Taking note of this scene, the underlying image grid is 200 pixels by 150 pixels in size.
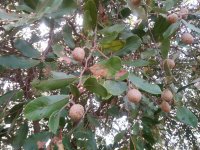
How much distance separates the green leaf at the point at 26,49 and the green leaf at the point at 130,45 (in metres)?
0.36

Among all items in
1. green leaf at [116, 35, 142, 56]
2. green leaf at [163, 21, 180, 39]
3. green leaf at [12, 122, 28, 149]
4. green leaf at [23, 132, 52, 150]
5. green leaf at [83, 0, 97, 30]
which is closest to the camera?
green leaf at [83, 0, 97, 30]

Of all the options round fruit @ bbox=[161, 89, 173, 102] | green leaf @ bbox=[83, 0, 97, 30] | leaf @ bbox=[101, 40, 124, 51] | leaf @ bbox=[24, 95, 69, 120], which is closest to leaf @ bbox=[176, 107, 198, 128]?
round fruit @ bbox=[161, 89, 173, 102]

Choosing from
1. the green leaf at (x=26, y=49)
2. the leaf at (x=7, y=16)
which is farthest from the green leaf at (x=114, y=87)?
the green leaf at (x=26, y=49)

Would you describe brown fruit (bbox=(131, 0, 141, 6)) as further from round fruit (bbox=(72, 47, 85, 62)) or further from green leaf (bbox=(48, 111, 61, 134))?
green leaf (bbox=(48, 111, 61, 134))

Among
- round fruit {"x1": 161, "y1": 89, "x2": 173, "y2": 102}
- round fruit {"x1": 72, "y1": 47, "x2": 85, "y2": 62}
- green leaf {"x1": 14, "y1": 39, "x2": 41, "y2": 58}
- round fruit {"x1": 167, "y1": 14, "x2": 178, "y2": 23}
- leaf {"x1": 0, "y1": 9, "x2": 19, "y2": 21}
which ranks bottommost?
round fruit {"x1": 161, "y1": 89, "x2": 173, "y2": 102}

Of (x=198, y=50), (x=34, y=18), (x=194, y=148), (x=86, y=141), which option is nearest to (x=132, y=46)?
(x=34, y=18)

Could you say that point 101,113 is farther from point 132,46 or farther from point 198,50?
point 132,46

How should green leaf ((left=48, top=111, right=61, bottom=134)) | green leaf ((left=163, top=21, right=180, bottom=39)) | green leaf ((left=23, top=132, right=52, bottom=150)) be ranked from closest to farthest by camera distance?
green leaf ((left=48, top=111, right=61, bottom=134)) < green leaf ((left=163, top=21, right=180, bottom=39)) < green leaf ((left=23, top=132, right=52, bottom=150))

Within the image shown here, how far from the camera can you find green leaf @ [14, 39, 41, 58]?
146 centimetres

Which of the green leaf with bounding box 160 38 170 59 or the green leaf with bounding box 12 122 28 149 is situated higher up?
the green leaf with bounding box 160 38 170 59

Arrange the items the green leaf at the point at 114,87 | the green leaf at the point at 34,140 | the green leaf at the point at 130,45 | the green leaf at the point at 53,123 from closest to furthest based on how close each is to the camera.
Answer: the green leaf at the point at 53,123
the green leaf at the point at 114,87
the green leaf at the point at 130,45
the green leaf at the point at 34,140

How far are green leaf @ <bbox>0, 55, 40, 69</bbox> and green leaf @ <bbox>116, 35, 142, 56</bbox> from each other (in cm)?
37

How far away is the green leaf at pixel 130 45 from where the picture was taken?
1335mm

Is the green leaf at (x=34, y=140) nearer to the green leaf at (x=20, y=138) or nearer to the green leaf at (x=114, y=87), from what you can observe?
the green leaf at (x=20, y=138)
